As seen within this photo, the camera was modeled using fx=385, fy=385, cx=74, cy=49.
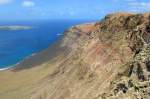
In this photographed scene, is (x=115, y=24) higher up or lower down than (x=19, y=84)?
higher up

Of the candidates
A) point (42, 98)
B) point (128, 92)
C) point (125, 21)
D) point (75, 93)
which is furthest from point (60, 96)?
point (128, 92)

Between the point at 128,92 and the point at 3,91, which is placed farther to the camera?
the point at 3,91

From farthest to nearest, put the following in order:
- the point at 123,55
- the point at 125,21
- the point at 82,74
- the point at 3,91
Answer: the point at 3,91, the point at 125,21, the point at 82,74, the point at 123,55

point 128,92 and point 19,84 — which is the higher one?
point 128,92

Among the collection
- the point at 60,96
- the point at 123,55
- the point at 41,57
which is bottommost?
the point at 41,57

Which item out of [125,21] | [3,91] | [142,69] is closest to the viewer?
[142,69]

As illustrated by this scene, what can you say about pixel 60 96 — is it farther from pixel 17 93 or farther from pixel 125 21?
pixel 17 93

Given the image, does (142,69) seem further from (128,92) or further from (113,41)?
(113,41)

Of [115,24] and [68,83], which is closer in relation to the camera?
[68,83]

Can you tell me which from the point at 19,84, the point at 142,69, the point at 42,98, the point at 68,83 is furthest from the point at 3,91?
the point at 142,69
